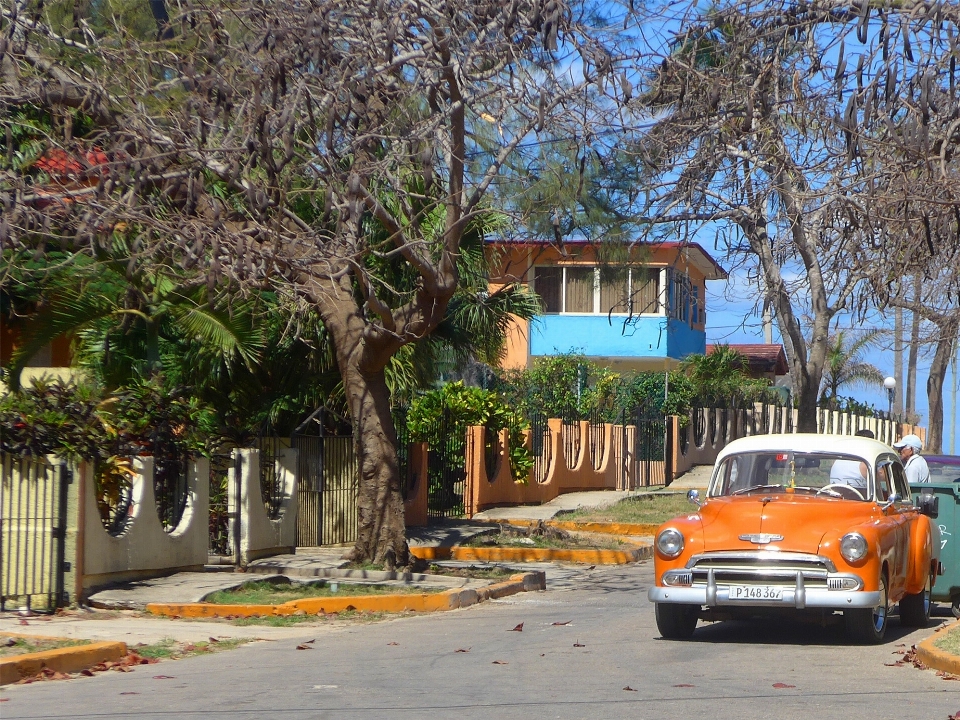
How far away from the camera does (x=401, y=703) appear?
743 cm

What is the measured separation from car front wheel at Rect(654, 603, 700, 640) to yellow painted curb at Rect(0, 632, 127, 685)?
14.2 feet

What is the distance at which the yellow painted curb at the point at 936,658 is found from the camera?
8.50 meters

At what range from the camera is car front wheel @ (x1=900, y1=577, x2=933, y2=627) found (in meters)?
11.2

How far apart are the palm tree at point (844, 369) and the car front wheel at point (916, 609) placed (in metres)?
31.2

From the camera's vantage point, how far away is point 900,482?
38.0ft

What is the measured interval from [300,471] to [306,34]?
7.31 metres

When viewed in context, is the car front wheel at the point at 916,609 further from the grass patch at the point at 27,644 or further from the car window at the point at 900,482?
the grass patch at the point at 27,644

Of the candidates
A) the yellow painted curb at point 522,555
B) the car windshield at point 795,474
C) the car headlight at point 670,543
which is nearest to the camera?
the car headlight at point 670,543

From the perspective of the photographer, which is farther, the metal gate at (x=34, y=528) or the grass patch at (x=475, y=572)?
the grass patch at (x=475, y=572)

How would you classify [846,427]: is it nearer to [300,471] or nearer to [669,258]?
[669,258]

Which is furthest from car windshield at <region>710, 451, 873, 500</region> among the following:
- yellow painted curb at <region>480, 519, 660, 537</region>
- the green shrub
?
the green shrub

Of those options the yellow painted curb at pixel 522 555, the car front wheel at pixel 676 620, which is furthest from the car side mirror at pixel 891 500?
the yellow painted curb at pixel 522 555

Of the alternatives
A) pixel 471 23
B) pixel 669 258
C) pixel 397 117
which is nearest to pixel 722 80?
pixel 471 23

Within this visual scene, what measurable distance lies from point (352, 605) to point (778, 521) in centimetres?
471
